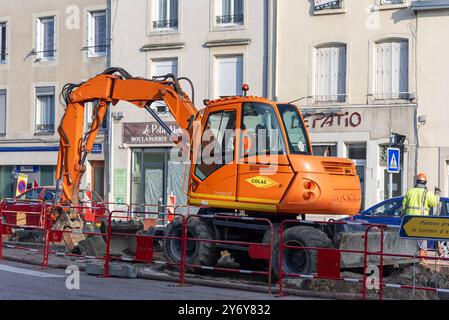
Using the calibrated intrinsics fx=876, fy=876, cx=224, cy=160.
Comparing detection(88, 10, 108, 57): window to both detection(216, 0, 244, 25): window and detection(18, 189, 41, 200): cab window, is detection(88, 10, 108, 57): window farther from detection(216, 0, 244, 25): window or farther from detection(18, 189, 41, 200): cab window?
detection(18, 189, 41, 200): cab window

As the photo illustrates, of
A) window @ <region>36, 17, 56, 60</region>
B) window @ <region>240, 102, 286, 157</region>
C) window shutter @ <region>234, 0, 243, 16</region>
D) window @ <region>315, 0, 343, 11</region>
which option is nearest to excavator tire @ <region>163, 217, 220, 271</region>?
window @ <region>240, 102, 286, 157</region>

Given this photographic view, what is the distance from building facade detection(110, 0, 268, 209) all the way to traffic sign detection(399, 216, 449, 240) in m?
16.8

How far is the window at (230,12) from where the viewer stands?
3006cm

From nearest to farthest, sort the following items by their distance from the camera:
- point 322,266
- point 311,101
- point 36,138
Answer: point 322,266 < point 311,101 < point 36,138

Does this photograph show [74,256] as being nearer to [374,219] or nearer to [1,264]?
[1,264]

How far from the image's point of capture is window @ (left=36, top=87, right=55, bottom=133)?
112 feet

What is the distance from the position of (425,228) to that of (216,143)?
4.90m

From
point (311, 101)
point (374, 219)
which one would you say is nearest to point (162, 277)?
point (374, 219)

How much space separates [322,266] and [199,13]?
18.5 meters

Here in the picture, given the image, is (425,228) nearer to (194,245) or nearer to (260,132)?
(260,132)

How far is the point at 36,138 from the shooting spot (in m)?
34.3

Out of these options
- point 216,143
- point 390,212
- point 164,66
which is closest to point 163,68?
point 164,66

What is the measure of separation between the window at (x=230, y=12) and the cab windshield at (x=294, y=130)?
47.7 ft

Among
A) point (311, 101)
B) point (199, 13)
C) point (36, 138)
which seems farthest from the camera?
point (36, 138)
